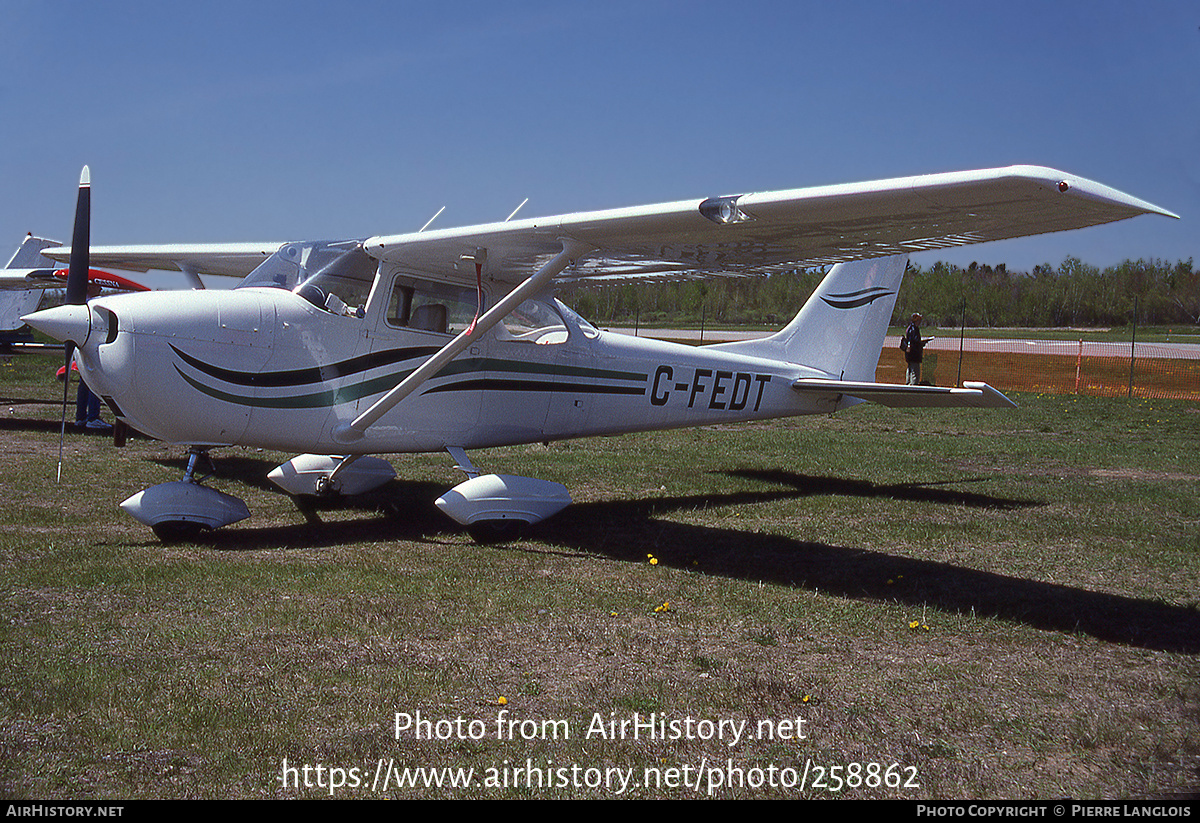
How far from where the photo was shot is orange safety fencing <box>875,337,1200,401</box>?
23.7 m

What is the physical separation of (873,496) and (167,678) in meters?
7.00

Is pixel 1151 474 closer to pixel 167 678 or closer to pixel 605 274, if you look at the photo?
pixel 605 274

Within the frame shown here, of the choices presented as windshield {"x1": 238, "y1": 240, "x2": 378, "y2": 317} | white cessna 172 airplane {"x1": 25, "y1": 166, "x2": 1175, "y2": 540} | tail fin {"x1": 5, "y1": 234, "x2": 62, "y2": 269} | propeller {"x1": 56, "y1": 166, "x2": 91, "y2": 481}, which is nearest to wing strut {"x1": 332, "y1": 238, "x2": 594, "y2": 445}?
white cessna 172 airplane {"x1": 25, "y1": 166, "x2": 1175, "y2": 540}

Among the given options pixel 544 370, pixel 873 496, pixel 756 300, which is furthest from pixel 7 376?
pixel 756 300

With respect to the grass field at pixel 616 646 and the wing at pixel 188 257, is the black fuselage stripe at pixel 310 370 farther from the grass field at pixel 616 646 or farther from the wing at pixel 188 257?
the wing at pixel 188 257

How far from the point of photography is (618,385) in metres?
8.55

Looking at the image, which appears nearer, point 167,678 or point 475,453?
point 167,678

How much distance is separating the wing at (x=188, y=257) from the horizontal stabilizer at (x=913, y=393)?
229 inches

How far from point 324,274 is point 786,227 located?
3.59m

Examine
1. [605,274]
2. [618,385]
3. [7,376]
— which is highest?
[605,274]

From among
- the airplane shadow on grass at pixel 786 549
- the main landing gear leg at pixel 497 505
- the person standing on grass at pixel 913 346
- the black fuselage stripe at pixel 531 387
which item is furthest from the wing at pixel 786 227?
the person standing on grass at pixel 913 346

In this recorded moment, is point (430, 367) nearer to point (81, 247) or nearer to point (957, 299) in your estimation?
point (81, 247)

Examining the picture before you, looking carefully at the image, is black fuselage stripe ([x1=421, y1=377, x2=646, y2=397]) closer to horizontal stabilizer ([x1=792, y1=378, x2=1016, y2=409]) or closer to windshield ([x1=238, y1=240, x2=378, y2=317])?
windshield ([x1=238, y1=240, x2=378, y2=317])

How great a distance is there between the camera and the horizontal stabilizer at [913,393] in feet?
25.3
